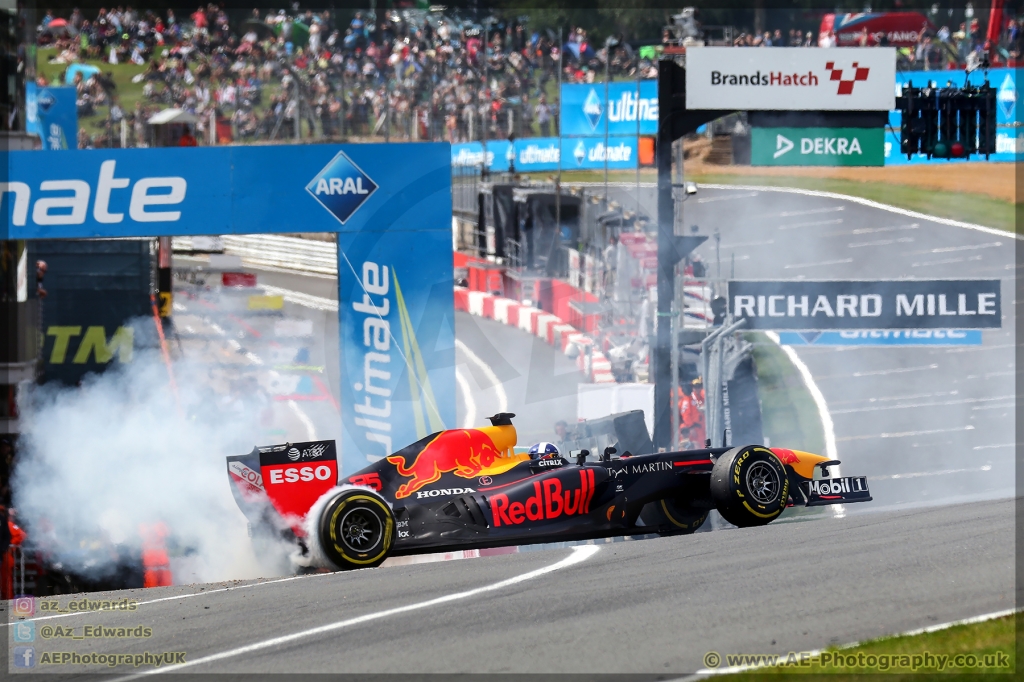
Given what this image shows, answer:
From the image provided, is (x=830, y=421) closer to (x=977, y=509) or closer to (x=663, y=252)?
(x=663, y=252)

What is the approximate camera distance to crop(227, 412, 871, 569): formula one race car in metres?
8.63

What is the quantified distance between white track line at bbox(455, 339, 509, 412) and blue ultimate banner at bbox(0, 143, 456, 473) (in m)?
6.96

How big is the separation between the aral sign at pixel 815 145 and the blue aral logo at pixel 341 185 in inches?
188

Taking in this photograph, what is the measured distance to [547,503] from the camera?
907 cm

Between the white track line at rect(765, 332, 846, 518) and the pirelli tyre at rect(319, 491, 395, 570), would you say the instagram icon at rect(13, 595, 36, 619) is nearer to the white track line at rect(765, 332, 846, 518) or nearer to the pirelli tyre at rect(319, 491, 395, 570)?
the pirelli tyre at rect(319, 491, 395, 570)

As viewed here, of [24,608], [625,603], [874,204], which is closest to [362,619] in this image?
[625,603]

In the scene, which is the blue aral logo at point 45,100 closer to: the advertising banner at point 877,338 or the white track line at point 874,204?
the advertising banner at point 877,338

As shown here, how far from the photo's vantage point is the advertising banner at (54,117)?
16.8m

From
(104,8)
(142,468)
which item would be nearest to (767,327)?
(142,468)

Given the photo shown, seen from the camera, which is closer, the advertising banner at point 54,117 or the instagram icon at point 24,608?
the instagram icon at point 24,608

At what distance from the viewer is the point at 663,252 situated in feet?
44.7

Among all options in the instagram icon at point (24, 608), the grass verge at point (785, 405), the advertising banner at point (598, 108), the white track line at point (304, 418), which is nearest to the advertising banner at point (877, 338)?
the grass verge at point (785, 405)

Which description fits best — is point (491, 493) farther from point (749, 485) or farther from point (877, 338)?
point (877, 338)

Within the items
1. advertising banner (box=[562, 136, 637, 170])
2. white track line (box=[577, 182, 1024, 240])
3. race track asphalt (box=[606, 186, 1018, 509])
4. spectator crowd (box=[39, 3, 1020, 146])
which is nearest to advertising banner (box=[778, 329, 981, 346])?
race track asphalt (box=[606, 186, 1018, 509])
